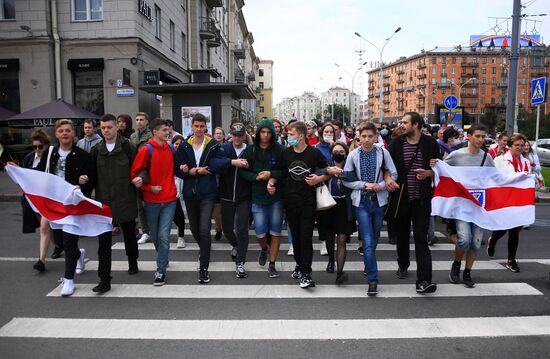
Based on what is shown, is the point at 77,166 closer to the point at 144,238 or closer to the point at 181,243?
the point at 181,243

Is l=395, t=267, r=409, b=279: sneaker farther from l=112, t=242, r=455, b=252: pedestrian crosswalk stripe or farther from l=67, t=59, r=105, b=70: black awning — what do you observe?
l=67, t=59, r=105, b=70: black awning

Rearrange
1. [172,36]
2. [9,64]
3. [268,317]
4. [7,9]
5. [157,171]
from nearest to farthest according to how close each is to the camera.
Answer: [268,317] < [157,171] < [9,64] < [7,9] < [172,36]

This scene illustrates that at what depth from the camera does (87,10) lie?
61.6 ft

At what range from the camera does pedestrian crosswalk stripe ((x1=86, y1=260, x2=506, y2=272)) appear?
20.2 feet

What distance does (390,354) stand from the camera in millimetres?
3646

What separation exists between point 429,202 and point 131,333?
362 cm

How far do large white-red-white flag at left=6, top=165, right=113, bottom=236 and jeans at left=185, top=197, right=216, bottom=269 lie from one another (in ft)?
3.29

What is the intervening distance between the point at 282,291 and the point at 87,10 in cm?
1818

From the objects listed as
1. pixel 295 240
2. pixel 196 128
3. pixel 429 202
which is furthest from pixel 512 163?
pixel 196 128

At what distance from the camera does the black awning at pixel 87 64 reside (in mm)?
18447

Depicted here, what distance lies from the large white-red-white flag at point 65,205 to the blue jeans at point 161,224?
49 cm

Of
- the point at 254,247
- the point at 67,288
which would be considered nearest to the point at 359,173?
the point at 254,247

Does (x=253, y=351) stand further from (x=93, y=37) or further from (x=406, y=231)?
(x=93, y=37)

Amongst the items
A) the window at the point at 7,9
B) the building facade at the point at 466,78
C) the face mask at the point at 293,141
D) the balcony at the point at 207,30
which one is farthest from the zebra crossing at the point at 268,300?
the building facade at the point at 466,78
